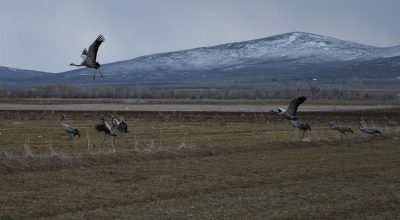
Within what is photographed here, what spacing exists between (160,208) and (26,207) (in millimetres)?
2803

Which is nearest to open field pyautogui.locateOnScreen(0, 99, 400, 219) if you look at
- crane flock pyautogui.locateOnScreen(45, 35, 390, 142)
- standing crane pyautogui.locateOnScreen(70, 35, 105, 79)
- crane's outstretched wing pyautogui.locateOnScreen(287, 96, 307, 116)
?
crane flock pyautogui.locateOnScreen(45, 35, 390, 142)

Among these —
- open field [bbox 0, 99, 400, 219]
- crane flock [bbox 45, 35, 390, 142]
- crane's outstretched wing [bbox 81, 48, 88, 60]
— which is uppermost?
crane's outstretched wing [bbox 81, 48, 88, 60]

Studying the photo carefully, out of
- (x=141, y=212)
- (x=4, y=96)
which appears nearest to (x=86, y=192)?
(x=141, y=212)

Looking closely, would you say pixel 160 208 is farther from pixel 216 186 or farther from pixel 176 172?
pixel 176 172

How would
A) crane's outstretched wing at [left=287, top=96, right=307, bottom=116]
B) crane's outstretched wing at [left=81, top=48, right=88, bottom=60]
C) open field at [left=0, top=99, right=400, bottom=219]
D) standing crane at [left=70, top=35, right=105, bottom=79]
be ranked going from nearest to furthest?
open field at [left=0, top=99, right=400, bottom=219] < standing crane at [left=70, top=35, right=105, bottom=79] < crane's outstretched wing at [left=81, top=48, right=88, bottom=60] < crane's outstretched wing at [left=287, top=96, right=307, bottom=116]

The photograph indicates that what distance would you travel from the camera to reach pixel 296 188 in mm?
18594

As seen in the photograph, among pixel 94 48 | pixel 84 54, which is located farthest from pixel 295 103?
pixel 94 48

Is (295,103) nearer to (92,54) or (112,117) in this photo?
(112,117)

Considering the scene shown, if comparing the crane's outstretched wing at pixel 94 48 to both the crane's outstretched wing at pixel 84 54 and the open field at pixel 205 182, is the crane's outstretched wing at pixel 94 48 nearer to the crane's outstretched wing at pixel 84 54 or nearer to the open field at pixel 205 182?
the crane's outstretched wing at pixel 84 54

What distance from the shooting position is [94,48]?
18.1 m

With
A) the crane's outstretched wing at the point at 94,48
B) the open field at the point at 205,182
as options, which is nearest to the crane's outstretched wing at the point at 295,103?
the open field at the point at 205,182

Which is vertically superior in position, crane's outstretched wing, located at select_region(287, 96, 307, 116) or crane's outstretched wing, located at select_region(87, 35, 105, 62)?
crane's outstretched wing, located at select_region(87, 35, 105, 62)

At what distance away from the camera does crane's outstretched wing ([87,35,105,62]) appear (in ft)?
59.2

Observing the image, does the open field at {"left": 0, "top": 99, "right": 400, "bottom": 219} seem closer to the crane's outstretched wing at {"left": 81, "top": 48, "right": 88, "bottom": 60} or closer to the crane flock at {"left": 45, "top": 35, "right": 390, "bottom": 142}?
the crane flock at {"left": 45, "top": 35, "right": 390, "bottom": 142}
